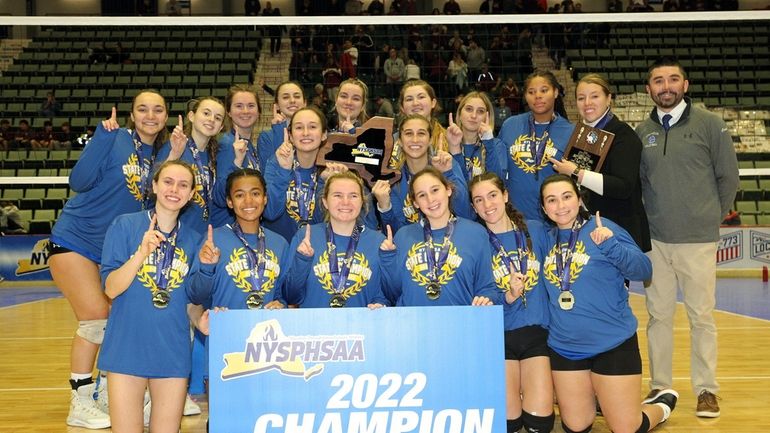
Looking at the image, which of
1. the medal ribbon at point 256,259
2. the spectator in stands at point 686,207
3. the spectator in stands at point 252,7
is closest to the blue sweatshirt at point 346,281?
the medal ribbon at point 256,259

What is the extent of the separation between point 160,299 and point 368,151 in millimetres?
1413

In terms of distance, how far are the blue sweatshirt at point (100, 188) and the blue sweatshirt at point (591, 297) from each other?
2.28 m

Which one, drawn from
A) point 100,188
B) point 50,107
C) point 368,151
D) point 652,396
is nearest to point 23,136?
point 50,107

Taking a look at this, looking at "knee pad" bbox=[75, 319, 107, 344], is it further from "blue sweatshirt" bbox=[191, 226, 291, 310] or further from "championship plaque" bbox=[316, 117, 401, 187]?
"championship plaque" bbox=[316, 117, 401, 187]

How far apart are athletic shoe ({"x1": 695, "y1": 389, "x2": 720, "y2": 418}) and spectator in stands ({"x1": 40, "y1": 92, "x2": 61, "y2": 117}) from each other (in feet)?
41.3

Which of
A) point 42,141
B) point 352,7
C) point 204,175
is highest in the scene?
point 352,7

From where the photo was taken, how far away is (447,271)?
4.19m

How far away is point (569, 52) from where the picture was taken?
1599 cm

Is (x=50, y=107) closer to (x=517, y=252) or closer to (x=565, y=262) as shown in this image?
(x=517, y=252)

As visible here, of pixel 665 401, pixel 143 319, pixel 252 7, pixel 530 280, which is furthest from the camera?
pixel 252 7

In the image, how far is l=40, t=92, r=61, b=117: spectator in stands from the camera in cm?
1471

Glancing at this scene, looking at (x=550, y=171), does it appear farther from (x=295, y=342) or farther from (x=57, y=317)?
(x=57, y=317)

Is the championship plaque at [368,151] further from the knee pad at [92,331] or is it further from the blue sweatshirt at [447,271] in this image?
the knee pad at [92,331]

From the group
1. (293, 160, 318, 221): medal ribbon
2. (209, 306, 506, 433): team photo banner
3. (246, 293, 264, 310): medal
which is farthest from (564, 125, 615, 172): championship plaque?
(246, 293, 264, 310): medal
